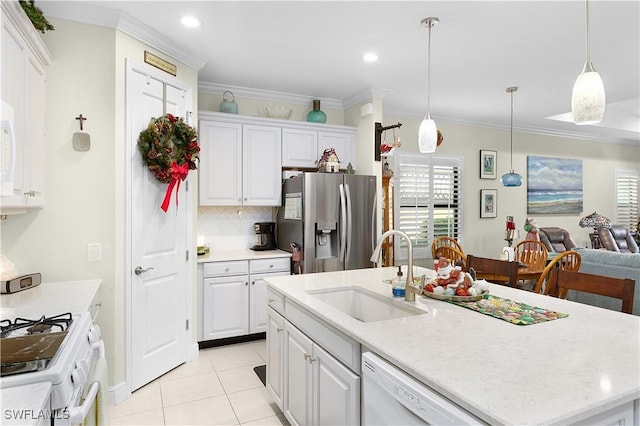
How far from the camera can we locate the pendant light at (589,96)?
5.78 feet

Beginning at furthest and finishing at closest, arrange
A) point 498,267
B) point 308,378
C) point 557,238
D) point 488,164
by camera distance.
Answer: point 557,238 → point 488,164 → point 498,267 → point 308,378

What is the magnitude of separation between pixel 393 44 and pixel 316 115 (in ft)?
4.85

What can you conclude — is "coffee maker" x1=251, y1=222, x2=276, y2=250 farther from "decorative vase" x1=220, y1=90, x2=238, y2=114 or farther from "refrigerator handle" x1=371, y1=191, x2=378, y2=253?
"decorative vase" x1=220, y1=90, x2=238, y2=114

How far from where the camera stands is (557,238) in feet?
20.6

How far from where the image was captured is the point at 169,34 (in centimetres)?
289

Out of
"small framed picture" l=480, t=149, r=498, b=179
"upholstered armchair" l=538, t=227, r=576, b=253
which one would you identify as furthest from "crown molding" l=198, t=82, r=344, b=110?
"upholstered armchair" l=538, t=227, r=576, b=253

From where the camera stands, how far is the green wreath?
2.79 metres

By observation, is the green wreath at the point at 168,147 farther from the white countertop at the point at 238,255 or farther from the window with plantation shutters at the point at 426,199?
the window with plantation shutters at the point at 426,199

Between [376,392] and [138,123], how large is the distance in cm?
252

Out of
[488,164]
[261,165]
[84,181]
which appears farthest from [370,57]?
[488,164]

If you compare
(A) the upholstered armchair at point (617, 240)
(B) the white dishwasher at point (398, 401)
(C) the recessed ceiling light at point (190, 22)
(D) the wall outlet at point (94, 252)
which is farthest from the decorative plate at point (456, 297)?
(A) the upholstered armchair at point (617, 240)

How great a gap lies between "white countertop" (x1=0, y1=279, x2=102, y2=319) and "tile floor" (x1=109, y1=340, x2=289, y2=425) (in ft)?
2.96

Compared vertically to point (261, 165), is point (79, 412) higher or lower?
lower

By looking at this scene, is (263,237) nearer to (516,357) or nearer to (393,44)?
(393,44)
